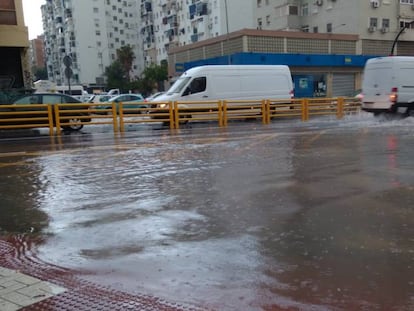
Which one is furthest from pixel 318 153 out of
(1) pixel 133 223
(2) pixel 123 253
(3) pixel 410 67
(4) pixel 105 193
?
(3) pixel 410 67

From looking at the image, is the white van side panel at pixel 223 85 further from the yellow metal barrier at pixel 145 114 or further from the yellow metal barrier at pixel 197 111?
the yellow metal barrier at pixel 145 114

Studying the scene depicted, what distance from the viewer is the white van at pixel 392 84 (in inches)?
701

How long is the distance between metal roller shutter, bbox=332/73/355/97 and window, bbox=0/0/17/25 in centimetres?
2893

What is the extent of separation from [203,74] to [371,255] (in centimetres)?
1699

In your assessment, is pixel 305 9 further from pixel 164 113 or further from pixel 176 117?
pixel 176 117

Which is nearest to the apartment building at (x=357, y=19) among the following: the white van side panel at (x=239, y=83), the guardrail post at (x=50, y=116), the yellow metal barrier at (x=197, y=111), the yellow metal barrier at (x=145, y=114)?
the white van side panel at (x=239, y=83)

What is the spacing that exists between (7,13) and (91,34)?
287 ft

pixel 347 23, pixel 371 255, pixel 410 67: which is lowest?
pixel 371 255

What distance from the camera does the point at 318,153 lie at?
33.1ft

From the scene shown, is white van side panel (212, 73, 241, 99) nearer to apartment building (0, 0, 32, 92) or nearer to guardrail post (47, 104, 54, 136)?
guardrail post (47, 104, 54, 136)

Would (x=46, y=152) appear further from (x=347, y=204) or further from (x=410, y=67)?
(x=410, y=67)

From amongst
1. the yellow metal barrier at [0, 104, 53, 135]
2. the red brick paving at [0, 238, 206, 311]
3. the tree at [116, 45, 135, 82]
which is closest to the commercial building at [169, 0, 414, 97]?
the yellow metal barrier at [0, 104, 53, 135]

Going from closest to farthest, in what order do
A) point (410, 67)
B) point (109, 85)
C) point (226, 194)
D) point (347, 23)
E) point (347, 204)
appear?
point (347, 204) → point (226, 194) → point (410, 67) → point (347, 23) → point (109, 85)

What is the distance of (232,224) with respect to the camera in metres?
5.02
